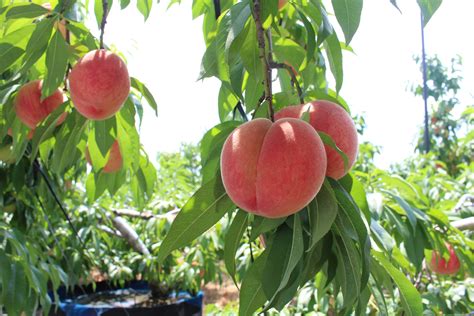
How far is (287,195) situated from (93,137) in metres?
0.64

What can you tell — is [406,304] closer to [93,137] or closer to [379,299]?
[379,299]

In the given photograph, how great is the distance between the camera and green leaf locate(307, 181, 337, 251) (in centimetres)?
50

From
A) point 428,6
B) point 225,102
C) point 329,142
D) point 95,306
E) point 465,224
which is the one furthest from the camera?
point 95,306

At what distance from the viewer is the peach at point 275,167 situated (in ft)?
1.64

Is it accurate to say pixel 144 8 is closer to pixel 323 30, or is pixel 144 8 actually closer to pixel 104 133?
pixel 104 133

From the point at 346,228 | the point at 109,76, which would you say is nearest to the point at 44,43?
the point at 109,76

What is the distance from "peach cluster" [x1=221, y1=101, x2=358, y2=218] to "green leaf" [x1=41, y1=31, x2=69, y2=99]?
1.47 ft

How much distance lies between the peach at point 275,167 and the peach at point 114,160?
604mm

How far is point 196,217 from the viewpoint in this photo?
1.88 ft

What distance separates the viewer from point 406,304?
2.09 feet

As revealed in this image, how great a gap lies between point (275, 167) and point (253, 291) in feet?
0.58

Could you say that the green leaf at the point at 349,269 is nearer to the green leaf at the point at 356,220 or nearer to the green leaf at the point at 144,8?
the green leaf at the point at 356,220

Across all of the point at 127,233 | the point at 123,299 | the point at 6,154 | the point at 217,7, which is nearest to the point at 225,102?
the point at 217,7

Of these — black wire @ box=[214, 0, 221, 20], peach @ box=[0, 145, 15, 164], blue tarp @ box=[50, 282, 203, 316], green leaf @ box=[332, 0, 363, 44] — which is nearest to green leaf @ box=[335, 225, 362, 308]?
green leaf @ box=[332, 0, 363, 44]
